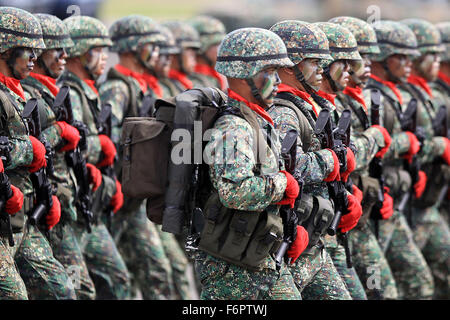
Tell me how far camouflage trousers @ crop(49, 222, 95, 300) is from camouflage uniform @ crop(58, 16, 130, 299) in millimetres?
408

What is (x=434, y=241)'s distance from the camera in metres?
11.0

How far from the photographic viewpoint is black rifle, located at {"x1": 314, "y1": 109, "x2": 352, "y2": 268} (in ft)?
25.7

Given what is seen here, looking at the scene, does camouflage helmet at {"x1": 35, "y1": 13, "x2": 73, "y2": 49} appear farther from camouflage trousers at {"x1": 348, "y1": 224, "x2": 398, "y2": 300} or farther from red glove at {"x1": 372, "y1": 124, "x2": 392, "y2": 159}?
camouflage trousers at {"x1": 348, "y1": 224, "x2": 398, "y2": 300}

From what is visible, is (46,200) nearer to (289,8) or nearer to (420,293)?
(420,293)

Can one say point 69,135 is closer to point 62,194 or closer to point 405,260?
point 62,194

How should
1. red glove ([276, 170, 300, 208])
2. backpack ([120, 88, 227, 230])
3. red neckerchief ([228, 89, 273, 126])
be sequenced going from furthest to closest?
red neckerchief ([228, 89, 273, 126]), red glove ([276, 170, 300, 208]), backpack ([120, 88, 227, 230])

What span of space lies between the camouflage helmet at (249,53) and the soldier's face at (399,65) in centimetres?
364

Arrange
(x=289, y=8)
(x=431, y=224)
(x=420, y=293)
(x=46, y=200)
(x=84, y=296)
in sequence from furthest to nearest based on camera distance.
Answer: (x=289, y=8) → (x=431, y=224) → (x=420, y=293) → (x=84, y=296) → (x=46, y=200)

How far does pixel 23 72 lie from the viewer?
322 inches

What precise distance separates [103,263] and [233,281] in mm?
2557

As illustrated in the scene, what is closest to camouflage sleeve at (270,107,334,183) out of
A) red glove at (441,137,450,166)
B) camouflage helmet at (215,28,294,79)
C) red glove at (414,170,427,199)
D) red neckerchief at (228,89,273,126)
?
red neckerchief at (228,89,273,126)

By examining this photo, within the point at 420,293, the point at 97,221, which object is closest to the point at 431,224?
the point at 420,293

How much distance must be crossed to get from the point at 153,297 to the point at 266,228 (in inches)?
134

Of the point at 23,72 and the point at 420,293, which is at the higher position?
the point at 23,72
